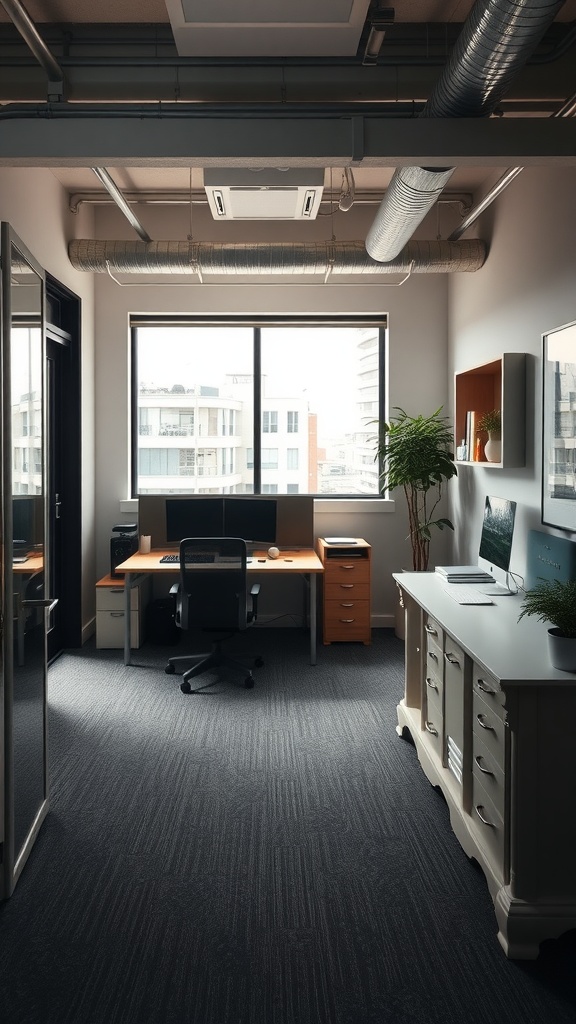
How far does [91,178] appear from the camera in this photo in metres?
4.77

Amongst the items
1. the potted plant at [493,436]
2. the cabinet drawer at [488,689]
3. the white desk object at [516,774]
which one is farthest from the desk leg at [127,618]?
the cabinet drawer at [488,689]

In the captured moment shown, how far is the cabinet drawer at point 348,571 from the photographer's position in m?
5.26

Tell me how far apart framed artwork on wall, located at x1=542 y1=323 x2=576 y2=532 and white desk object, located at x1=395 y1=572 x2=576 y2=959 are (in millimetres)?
712

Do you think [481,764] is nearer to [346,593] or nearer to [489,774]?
[489,774]

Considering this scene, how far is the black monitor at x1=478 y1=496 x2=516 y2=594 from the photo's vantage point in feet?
11.3

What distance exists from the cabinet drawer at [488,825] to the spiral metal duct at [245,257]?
347cm

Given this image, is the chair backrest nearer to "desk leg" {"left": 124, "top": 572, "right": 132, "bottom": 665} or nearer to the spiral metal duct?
"desk leg" {"left": 124, "top": 572, "right": 132, "bottom": 665}

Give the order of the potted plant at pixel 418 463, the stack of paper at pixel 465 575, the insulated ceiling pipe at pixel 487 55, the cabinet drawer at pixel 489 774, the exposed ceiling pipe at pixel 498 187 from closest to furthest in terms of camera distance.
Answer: the insulated ceiling pipe at pixel 487 55, the cabinet drawer at pixel 489 774, the exposed ceiling pipe at pixel 498 187, the stack of paper at pixel 465 575, the potted plant at pixel 418 463

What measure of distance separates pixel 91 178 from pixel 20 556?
3.26 meters

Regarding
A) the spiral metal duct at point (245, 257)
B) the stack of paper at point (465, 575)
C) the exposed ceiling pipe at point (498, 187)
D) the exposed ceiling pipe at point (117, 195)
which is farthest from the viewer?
the spiral metal duct at point (245, 257)

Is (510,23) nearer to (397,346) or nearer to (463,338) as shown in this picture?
(463,338)

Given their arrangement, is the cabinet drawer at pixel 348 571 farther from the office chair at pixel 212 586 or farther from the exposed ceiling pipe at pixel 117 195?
the exposed ceiling pipe at pixel 117 195

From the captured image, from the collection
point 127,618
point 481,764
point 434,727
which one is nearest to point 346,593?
point 127,618

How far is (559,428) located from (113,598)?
10.5 ft
